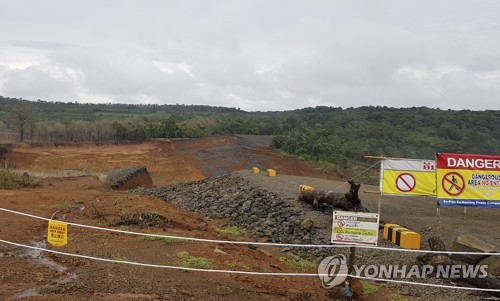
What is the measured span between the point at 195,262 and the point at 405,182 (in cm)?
843

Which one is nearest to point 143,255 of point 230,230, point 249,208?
point 230,230

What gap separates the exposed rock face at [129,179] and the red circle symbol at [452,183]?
19118mm

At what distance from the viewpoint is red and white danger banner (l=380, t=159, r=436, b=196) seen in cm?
1463

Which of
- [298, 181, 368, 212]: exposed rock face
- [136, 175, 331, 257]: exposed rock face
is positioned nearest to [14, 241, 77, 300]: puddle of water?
[136, 175, 331, 257]: exposed rock face

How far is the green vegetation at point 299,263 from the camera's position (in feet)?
36.0

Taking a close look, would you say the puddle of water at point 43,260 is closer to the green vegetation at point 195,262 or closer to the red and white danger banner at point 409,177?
the green vegetation at point 195,262

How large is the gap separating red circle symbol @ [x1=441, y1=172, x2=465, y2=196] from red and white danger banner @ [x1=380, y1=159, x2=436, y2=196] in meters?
1.28

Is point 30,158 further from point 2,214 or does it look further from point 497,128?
point 497,128

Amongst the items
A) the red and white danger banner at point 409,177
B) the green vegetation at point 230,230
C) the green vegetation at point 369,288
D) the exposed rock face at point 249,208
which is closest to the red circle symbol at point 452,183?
the red and white danger banner at point 409,177

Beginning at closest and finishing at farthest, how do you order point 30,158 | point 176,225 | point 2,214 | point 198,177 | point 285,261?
point 285,261 < point 2,214 < point 176,225 < point 198,177 < point 30,158

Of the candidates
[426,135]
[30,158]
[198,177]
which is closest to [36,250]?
[198,177]

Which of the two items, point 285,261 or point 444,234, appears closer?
point 285,261

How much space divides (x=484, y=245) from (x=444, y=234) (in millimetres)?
3051

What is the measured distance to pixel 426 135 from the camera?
51.6 meters
